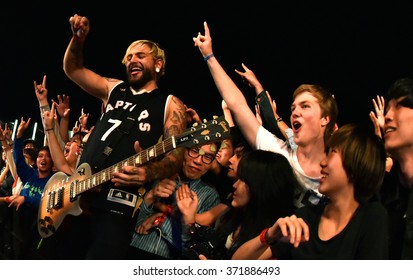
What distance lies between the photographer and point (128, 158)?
2.67 metres

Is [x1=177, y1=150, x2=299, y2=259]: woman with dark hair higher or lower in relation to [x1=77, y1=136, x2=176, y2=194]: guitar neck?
lower

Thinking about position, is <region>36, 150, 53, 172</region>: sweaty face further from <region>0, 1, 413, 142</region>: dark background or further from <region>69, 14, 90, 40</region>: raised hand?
<region>69, 14, 90, 40</region>: raised hand

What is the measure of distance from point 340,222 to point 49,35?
3.23 metres

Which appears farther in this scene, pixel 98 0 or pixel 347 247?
pixel 98 0

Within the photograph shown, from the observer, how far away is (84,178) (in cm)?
→ 282

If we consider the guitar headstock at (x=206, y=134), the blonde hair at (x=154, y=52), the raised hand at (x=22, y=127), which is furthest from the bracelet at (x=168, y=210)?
the raised hand at (x=22, y=127)

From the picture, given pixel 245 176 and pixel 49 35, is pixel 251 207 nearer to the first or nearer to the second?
pixel 245 176

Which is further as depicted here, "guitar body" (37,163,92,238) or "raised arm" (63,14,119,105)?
"raised arm" (63,14,119,105)

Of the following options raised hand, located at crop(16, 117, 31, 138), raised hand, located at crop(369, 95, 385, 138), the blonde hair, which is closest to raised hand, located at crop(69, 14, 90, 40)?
the blonde hair

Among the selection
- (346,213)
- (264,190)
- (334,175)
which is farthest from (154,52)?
(346,213)

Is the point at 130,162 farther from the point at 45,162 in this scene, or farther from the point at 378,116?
the point at 45,162

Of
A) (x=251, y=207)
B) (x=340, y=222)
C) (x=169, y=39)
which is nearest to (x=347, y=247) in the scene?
(x=340, y=222)

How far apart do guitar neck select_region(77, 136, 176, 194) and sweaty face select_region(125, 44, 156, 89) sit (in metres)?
0.49

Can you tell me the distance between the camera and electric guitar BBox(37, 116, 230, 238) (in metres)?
2.50
